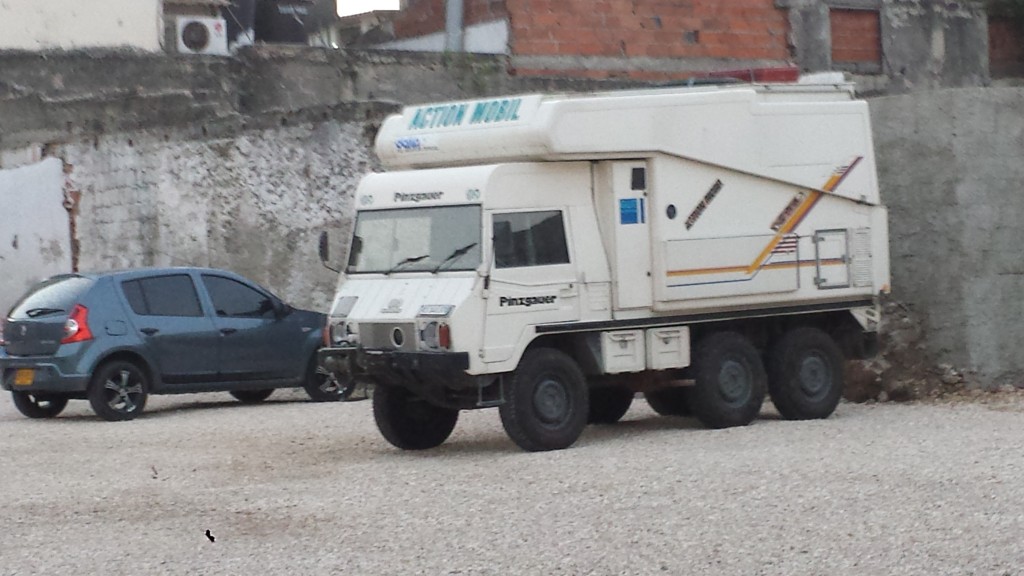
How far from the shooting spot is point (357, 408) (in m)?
17.5

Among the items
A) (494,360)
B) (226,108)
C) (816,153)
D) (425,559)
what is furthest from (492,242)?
(226,108)

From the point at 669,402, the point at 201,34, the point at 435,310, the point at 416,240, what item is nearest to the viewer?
the point at 435,310

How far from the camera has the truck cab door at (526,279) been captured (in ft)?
42.6

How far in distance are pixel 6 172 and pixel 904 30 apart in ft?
52.4

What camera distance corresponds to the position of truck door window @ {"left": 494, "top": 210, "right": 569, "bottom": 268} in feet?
43.2

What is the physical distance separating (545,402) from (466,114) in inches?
92.6

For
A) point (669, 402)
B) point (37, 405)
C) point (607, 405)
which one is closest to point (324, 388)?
point (37, 405)

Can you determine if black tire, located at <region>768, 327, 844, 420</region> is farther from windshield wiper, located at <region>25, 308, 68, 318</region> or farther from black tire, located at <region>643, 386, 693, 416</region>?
windshield wiper, located at <region>25, 308, 68, 318</region>

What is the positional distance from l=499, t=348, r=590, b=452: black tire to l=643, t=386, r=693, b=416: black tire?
5.43 feet

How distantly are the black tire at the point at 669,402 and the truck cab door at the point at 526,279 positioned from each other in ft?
6.27

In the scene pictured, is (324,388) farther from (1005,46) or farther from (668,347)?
(1005,46)

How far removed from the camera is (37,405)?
17281 mm

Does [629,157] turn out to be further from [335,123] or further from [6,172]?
[6,172]

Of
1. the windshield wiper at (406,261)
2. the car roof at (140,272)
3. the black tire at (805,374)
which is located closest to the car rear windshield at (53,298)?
the car roof at (140,272)
